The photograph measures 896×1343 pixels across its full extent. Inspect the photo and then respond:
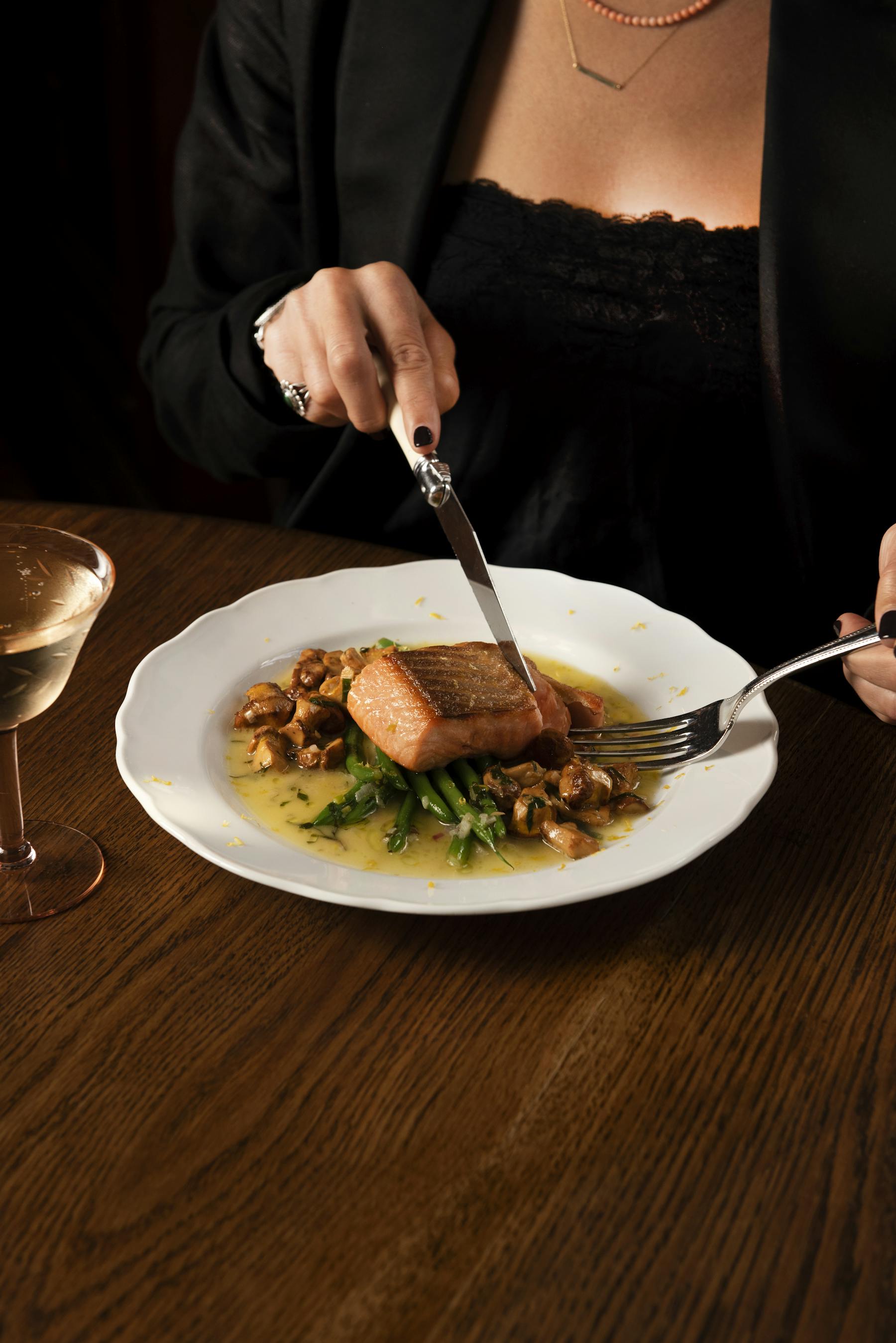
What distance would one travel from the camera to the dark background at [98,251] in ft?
14.2

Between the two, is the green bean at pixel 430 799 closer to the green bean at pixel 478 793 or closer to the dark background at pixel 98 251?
the green bean at pixel 478 793

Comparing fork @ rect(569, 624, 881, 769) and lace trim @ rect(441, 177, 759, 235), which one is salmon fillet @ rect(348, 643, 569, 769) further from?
lace trim @ rect(441, 177, 759, 235)

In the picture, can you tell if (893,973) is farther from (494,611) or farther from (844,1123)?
(494,611)

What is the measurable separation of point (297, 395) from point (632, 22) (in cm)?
122

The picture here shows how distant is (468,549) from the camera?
5.62 feet

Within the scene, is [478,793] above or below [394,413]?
below

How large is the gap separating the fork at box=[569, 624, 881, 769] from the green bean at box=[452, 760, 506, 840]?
162 mm

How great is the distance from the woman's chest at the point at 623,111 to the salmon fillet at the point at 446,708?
1324 millimetres

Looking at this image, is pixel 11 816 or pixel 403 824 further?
pixel 403 824

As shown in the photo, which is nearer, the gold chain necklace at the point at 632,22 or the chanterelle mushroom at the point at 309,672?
the chanterelle mushroom at the point at 309,672

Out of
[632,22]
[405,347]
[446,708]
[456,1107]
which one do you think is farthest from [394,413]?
[632,22]

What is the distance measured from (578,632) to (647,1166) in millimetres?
1033

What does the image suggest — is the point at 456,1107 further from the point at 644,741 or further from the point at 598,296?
the point at 598,296

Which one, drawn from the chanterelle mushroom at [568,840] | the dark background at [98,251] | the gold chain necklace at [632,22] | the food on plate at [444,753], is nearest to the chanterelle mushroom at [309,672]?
the food on plate at [444,753]
